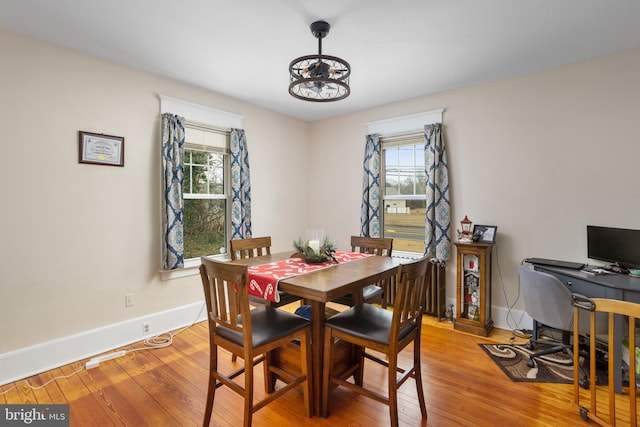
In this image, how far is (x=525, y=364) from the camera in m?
2.52

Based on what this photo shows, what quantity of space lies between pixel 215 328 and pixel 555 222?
3137 millimetres

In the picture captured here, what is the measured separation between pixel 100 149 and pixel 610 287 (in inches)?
165

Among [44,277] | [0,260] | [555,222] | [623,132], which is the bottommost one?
[44,277]

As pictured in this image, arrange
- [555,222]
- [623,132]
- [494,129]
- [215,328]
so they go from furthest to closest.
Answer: [494,129] → [555,222] → [623,132] → [215,328]

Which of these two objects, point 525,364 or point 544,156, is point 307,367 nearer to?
point 525,364

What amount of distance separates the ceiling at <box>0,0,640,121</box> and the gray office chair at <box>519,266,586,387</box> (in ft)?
6.06

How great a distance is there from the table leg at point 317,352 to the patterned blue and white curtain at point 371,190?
2261 millimetres

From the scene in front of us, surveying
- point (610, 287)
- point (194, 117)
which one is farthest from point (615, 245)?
point (194, 117)

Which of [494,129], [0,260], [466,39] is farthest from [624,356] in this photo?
[0,260]

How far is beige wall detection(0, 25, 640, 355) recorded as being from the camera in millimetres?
2396

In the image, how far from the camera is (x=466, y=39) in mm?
2443

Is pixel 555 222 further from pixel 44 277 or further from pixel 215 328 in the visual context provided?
pixel 44 277

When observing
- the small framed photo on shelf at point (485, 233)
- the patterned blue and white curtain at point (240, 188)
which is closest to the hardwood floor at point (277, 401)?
the small framed photo on shelf at point (485, 233)

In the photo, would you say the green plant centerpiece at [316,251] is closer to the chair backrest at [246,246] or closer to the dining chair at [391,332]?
the dining chair at [391,332]
